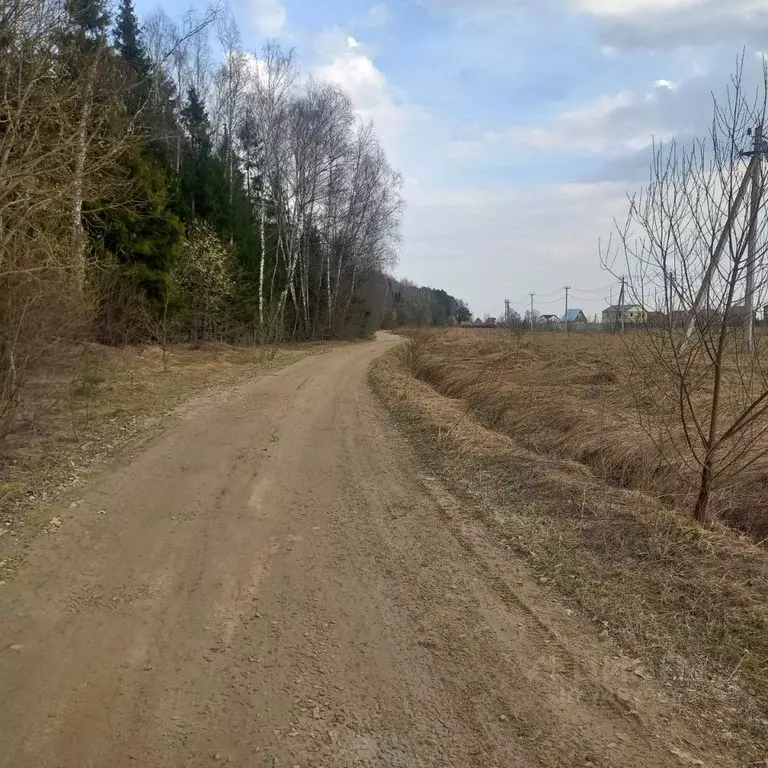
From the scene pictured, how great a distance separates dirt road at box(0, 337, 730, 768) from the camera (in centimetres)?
279

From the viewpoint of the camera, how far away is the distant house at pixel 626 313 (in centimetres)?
577

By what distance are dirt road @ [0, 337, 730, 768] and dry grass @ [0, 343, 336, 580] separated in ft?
1.61

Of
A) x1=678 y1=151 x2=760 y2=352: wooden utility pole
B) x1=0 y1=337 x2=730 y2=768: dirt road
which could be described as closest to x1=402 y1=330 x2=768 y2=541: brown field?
x1=678 y1=151 x2=760 y2=352: wooden utility pole

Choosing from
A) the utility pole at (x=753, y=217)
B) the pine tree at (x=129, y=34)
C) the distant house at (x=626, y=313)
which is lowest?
the distant house at (x=626, y=313)

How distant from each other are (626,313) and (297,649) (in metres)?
4.67

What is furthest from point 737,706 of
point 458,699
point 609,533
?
point 609,533

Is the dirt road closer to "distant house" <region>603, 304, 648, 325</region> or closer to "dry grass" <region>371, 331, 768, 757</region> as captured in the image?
"dry grass" <region>371, 331, 768, 757</region>

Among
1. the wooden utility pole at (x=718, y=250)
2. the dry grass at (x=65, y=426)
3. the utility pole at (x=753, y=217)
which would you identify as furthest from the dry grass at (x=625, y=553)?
the dry grass at (x=65, y=426)

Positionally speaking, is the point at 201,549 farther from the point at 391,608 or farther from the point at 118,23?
the point at 118,23

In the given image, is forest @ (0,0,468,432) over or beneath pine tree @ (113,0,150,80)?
beneath

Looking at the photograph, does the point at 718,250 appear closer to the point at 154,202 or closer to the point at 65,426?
the point at 65,426

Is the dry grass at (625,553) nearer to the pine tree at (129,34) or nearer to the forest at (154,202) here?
the forest at (154,202)

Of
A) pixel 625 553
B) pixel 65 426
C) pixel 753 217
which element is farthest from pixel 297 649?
pixel 65 426

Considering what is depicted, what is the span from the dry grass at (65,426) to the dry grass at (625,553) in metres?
4.45
